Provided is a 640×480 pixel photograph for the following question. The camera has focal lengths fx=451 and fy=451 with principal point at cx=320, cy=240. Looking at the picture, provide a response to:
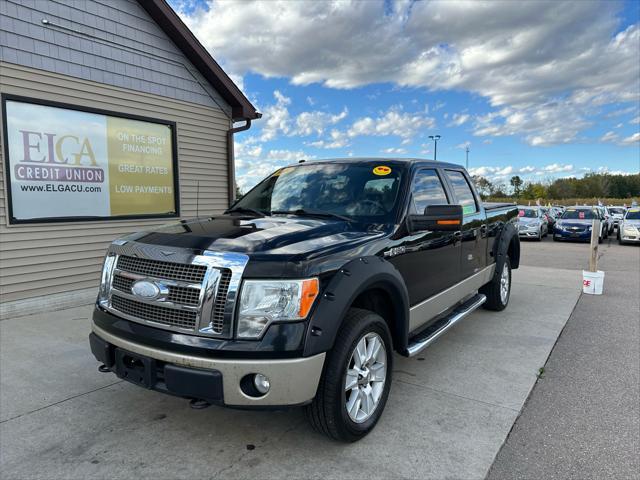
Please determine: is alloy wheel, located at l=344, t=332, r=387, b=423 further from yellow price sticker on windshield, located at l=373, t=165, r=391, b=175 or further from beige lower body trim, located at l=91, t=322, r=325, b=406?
yellow price sticker on windshield, located at l=373, t=165, r=391, b=175

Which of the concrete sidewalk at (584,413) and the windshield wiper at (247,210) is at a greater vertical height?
the windshield wiper at (247,210)

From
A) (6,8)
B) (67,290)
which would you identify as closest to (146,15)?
(6,8)

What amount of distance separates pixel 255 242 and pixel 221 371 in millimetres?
750

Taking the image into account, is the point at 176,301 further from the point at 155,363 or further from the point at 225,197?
the point at 225,197

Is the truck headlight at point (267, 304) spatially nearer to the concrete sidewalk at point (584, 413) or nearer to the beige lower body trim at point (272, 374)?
the beige lower body trim at point (272, 374)

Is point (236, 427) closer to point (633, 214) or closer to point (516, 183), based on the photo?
point (633, 214)

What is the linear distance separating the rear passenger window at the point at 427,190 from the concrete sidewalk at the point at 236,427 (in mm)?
1539

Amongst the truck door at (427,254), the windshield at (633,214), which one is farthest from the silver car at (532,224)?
the truck door at (427,254)

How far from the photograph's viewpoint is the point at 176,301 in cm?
260

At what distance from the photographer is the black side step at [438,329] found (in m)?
3.48

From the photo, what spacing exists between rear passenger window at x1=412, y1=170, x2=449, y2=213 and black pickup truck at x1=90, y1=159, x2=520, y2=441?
3 cm

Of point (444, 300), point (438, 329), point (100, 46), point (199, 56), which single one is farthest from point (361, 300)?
point (199, 56)

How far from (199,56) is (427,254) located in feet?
20.0

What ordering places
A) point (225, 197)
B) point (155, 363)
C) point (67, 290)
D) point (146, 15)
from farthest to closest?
1. point (225, 197)
2. point (146, 15)
3. point (67, 290)
4. point (155, 363)
